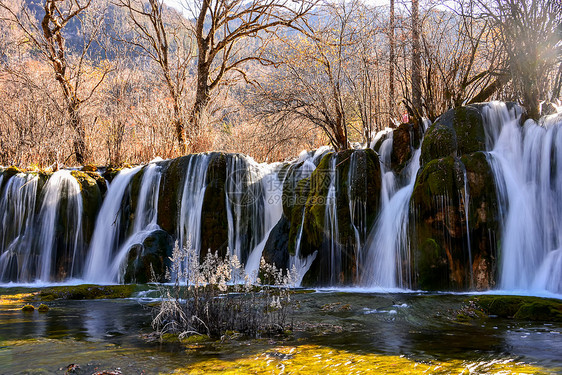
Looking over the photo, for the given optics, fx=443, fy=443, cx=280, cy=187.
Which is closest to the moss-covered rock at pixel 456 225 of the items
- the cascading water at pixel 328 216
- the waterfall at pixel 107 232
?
the cascading water at pixel 328 216

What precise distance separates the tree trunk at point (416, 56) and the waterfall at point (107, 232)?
29.2ft

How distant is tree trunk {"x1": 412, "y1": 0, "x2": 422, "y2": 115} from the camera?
40.2 ft

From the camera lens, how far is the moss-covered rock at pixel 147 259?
1124 centimetres

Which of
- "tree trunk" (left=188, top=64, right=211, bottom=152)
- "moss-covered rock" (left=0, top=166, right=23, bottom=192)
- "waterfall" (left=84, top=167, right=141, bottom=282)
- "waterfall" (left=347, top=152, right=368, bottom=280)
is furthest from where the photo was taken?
"tree trunk" (left=188, top=64, right=211, bottom=152)

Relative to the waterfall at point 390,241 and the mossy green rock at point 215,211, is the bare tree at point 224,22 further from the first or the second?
the waterfall at point 390,241

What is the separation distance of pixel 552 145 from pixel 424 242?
3080 mm

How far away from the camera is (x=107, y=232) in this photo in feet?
42.1

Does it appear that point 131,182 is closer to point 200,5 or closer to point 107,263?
point 107,263

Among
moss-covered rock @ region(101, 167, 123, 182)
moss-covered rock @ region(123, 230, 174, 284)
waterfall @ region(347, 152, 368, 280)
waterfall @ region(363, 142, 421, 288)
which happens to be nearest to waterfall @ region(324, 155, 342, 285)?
waterfall @ region(347, 152, 368, 280)

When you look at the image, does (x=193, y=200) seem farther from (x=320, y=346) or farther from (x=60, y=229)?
(x=320, y=346)

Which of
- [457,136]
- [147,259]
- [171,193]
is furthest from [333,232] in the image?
[171,193]

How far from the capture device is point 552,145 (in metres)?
8.57

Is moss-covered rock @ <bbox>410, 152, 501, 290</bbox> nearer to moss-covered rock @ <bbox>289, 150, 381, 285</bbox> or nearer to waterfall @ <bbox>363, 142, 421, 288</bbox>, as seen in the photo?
waterfall @ <bbox>363, 142, 421, 288</bbox>

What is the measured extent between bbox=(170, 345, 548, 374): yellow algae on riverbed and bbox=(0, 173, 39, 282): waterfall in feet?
33.6
